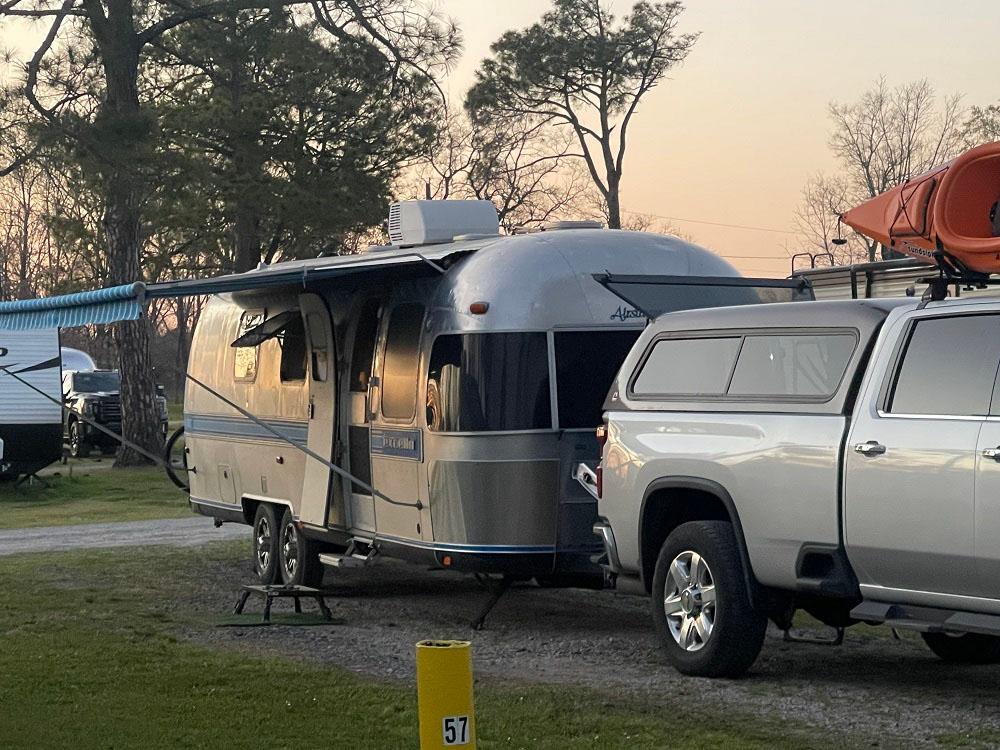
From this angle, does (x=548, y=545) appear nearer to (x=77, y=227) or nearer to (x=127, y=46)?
(x=127, y=46)

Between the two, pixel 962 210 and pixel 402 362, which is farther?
Result: pixel 402 362

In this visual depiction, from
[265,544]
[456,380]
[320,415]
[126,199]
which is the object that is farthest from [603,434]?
[126,199]

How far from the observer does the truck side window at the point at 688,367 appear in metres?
9.05

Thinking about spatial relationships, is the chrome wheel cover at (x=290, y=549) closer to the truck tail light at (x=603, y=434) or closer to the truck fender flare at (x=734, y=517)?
the truck tail light at (x=603, y=434)

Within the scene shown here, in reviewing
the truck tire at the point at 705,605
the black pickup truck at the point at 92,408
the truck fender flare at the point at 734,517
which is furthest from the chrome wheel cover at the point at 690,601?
the black pickup truck at the point at 92,408

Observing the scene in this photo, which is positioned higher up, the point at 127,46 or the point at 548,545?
the point at 127,46

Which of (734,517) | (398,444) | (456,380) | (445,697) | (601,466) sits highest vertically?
(456,380)

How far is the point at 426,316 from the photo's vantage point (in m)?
11.1

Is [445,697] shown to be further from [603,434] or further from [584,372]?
[584,372]

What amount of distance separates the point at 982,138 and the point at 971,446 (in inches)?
1916

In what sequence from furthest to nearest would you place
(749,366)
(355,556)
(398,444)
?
(355,556) → (398,444) → (749,366)

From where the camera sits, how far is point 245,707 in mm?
8266

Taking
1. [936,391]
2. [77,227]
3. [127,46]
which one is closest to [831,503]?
[936,391]

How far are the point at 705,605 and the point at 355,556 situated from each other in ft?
12.9
